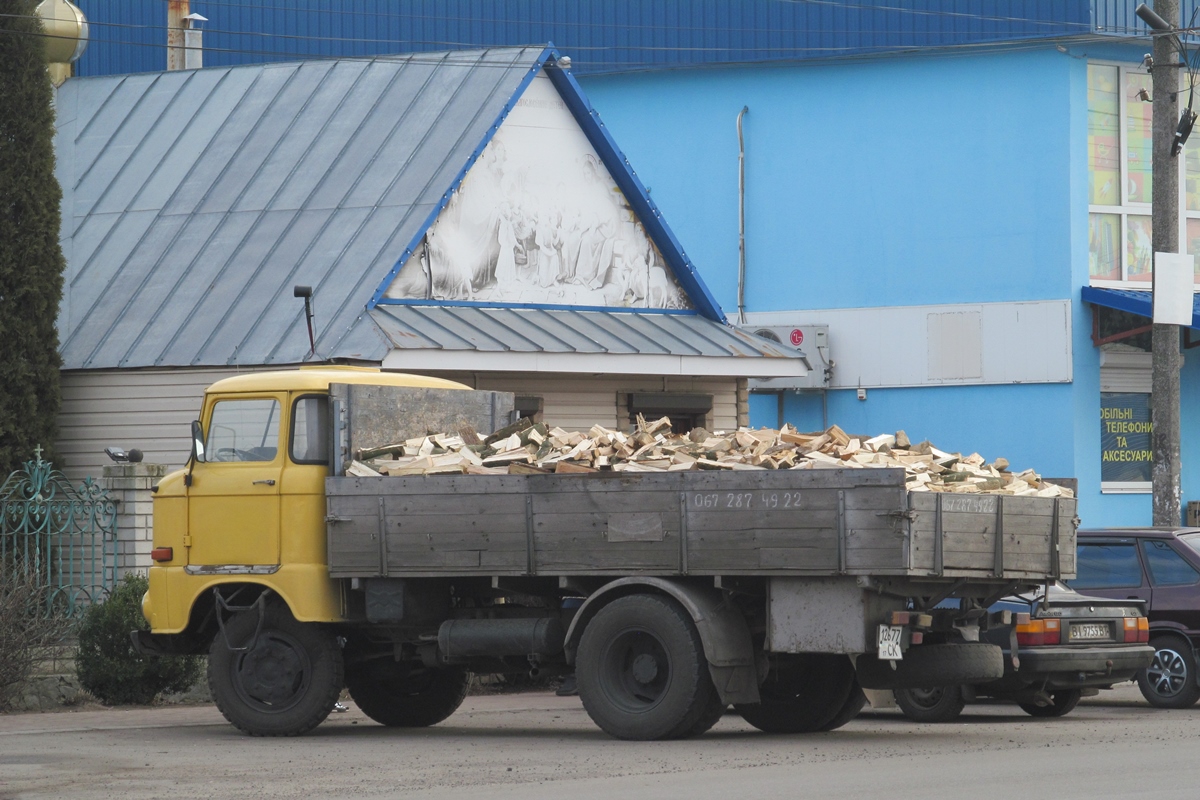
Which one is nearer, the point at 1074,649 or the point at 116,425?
the point at 1074,649

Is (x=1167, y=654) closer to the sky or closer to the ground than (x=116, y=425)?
closer to the ground

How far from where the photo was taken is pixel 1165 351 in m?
18.7

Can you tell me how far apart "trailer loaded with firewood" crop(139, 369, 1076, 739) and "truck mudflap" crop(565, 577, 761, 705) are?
2cm

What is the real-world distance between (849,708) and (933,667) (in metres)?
1.22

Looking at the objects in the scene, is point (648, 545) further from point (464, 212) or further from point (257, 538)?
point (464, 212)

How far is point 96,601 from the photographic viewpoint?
16125 mm

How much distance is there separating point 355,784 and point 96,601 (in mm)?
6651

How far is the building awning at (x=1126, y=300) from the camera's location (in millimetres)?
23922

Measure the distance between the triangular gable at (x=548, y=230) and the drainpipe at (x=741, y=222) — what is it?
674cm

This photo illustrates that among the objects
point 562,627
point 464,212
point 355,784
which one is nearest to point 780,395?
point 464,212

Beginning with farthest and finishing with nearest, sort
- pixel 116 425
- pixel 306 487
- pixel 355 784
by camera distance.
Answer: pixel 116 425, pixel 306 487, pixel 355 784

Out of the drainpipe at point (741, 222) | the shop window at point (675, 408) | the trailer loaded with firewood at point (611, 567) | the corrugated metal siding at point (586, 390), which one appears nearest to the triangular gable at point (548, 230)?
the corrugated metal siding at point (586, 390)

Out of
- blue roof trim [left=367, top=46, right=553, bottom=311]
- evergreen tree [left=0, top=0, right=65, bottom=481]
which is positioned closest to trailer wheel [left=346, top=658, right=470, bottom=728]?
blue roof trim [left=367, top=46, right=553, bottom=311]

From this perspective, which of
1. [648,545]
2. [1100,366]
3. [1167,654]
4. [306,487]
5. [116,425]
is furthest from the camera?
[1100,366]
